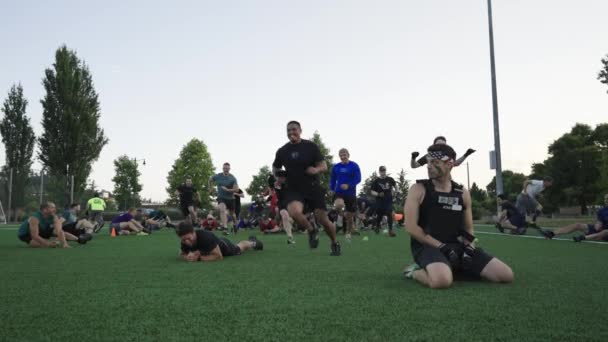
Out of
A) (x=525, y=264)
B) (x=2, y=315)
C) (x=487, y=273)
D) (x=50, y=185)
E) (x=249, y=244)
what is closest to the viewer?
(x=2, y=315)

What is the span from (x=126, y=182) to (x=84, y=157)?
1663 cm

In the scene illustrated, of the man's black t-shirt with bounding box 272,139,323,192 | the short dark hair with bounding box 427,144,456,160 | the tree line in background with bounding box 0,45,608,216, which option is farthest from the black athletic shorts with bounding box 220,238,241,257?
the tree line in background with bounding box 0,45,608,216

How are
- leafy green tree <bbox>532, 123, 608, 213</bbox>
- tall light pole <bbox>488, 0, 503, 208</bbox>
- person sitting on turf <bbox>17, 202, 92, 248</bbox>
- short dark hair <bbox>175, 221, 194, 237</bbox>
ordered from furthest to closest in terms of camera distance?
leafy green tree <bbox>532, 123, 608, 213</bbox>, tall light pole <bbox>488, 0, 503, 208</bbox>, person sitting on turf <bbox>17, 202, 92, 248</bbox>, short dark hair <bbox>175, 221, 194, 237</bbox>

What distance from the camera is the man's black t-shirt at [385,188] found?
13641 millimetres

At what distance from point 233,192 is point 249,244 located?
23.9ft

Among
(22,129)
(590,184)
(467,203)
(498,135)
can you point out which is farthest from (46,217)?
(590,184)

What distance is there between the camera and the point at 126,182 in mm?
59719

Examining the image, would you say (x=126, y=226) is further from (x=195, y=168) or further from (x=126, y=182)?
(x=126, y=182)

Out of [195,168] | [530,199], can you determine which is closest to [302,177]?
[530,199]

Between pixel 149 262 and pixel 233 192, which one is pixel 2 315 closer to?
pixel 149 262

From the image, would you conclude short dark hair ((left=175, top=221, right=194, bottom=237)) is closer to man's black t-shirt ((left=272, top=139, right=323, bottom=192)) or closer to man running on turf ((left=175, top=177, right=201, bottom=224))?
man's black t-shirt ((left=272, top=139, right=323, bottom=192))

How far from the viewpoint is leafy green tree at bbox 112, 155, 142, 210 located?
189 ft

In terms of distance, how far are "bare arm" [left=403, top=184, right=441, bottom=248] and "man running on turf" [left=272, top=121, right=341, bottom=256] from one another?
2.90 meters

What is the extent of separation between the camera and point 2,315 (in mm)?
3207
